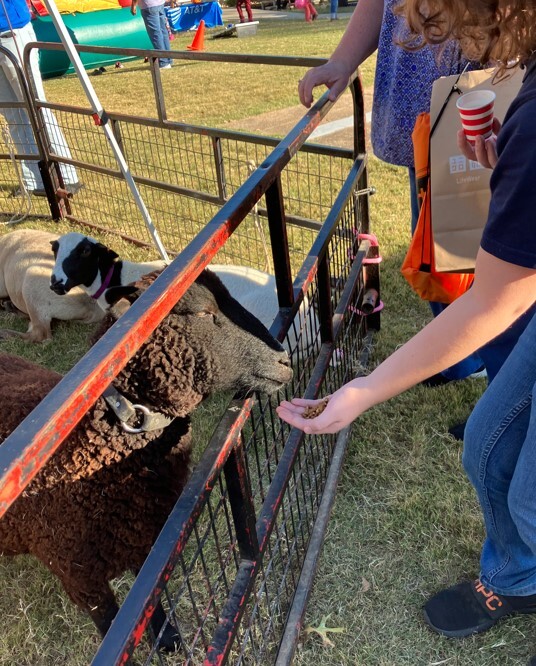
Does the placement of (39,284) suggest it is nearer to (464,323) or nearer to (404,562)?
(404,562)

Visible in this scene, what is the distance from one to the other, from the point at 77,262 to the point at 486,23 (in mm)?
3249

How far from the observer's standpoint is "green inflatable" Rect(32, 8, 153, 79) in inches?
561

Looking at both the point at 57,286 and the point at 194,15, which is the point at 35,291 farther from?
the point at 194,15

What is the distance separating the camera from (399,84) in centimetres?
244

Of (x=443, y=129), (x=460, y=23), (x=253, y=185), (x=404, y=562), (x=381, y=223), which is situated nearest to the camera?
(x=460, y=23)

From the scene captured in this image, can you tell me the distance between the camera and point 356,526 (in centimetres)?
258

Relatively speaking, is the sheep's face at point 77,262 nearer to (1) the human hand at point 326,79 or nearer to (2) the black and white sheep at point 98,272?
(2) the black and white sheep at point 98,272

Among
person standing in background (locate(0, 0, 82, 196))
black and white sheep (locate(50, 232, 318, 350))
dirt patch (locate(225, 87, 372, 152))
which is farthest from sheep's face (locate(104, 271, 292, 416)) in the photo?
dirt patch (locate(225, 87, 372, 152))

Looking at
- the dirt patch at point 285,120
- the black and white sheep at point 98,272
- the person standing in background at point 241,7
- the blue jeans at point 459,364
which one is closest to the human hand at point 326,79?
the blue jeans at point 459,364

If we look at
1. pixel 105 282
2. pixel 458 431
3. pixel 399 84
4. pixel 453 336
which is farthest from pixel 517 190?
pixel 105 282

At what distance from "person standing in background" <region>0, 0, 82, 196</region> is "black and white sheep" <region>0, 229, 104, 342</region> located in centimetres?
149

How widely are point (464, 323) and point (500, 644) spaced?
145 centimetres

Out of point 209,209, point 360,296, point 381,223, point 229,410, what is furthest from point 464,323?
point 209,209

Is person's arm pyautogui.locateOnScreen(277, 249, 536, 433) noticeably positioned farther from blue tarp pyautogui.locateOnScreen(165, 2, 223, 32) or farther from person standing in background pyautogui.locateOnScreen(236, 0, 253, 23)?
person standing in background pyautogui.locateOnScreen(236, 0, 253, 23)
